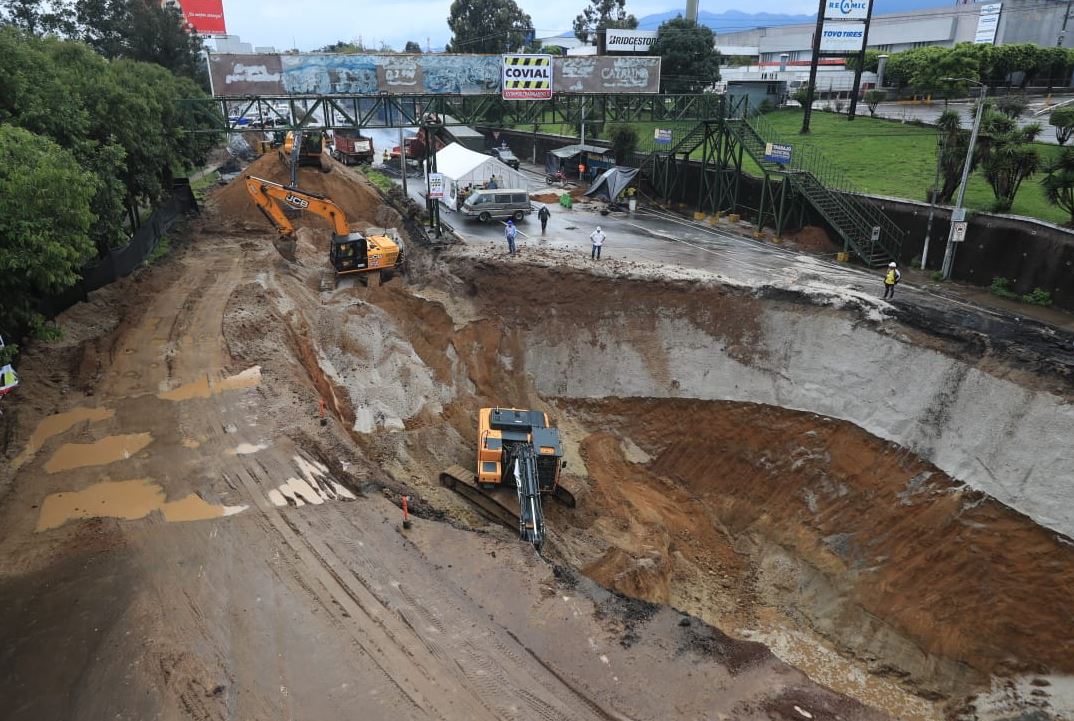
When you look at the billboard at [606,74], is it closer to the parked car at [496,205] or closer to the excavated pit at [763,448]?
the parked car at [496,205]

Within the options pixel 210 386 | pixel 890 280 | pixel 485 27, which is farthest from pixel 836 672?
pixel 485 27

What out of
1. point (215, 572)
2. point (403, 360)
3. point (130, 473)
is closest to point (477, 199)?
point (403, 360)

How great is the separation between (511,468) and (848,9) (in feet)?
157

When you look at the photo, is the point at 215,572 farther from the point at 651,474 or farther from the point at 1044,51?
the point at 1044,51

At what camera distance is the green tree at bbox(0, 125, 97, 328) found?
49.4 ft

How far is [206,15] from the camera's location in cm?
10881

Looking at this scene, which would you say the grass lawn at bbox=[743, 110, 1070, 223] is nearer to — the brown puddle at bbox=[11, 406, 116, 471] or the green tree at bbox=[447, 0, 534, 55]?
the brown puddle at bbox=[11, 406, 116, 471]

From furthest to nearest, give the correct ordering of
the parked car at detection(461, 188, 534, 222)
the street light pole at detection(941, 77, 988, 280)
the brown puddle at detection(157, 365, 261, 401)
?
the parked car at detection(461, 188, 534, 222), the street light pole at detection(941, 77, 988, 280), the brown puddle at detection(157, 365, 261, 401)

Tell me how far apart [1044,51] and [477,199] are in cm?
5260

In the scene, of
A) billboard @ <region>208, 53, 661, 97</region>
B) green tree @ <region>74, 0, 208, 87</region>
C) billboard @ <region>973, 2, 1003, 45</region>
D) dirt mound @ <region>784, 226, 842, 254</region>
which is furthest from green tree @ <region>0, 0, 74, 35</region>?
billboard @ <region>973, 2, 1003, 45</region>

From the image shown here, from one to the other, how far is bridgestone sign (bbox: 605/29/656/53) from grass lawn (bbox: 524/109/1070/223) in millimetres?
12772

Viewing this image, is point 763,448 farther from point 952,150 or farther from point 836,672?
point 952,150

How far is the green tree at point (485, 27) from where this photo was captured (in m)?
99.2

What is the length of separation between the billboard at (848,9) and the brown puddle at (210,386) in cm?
4804
